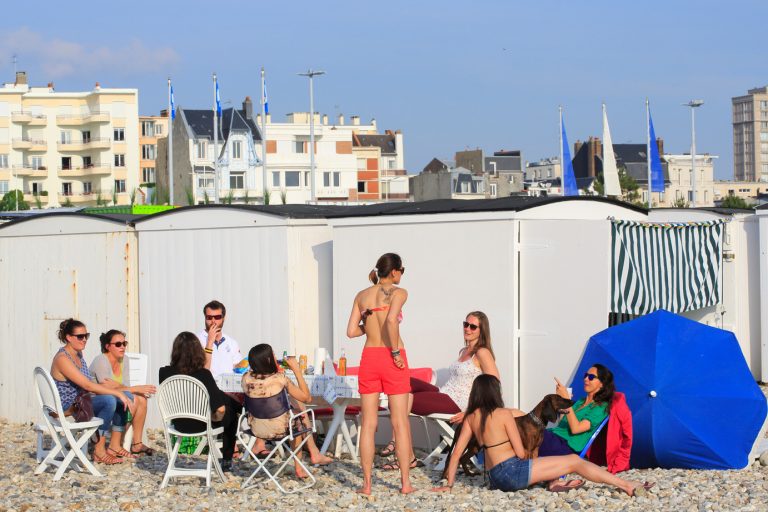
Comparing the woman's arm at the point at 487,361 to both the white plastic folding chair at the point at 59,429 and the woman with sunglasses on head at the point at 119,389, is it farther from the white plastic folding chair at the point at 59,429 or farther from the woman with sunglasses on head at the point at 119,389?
the white plastic folding chair at the point at 59,429

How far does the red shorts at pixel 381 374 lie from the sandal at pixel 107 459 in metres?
2.69

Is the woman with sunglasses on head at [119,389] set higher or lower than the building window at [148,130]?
lower

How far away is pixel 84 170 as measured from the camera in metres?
92.7

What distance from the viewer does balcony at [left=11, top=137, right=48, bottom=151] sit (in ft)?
297

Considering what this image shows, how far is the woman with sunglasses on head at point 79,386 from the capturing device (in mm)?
9352

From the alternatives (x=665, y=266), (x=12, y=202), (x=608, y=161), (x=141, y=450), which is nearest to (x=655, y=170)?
(x=608, y=161)

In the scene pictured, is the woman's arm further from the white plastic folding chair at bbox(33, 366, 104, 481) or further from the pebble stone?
the white plastic folding chair at bbox(33, 366, 104, 481)

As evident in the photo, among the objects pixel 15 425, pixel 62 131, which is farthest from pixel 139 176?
pixel 15 425

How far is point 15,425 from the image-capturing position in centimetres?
1323

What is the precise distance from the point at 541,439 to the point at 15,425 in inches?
287

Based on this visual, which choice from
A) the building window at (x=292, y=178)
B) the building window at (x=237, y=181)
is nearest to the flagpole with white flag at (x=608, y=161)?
the building window at (x=292, y=178)

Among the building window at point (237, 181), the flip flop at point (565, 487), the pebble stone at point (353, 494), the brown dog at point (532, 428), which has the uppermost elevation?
the building window at point (237, 181)

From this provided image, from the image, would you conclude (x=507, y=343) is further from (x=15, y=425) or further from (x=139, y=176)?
(x=139, y=176)

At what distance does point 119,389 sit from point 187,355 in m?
1.02
